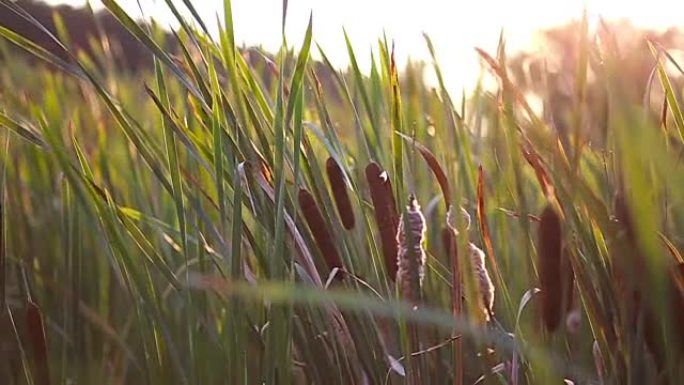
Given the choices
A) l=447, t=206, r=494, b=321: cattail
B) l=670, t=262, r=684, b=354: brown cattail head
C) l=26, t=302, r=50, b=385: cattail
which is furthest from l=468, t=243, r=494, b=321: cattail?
l=26, t=302, r=50, b=385: cattail

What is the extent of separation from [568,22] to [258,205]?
1.02ft

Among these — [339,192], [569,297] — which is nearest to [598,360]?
[569,297]

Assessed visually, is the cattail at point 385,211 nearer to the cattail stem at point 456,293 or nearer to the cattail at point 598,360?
the cattail stem at point 456,293

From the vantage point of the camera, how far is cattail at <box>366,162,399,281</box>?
621 mm

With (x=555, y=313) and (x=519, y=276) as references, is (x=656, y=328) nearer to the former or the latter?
(x=555, y=313)

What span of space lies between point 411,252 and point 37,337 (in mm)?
290

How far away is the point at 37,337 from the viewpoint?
0.73 m

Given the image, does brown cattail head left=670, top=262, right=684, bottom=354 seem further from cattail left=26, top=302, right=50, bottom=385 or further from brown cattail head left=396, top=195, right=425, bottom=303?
cattail left=26, top=302, right=50, bottom=385

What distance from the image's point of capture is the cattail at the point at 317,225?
0.68m

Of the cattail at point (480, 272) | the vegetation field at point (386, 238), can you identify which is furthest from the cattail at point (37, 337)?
the cattail at point (480, 272)

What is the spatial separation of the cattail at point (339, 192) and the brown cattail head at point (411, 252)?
7 cm

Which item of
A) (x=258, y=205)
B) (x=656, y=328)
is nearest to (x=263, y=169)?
(x=258, y=205)

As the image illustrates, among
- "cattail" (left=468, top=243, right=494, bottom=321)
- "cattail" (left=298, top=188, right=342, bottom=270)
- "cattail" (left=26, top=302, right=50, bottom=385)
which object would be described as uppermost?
"cattail" (left=298, top=188, right=342, bottom=270)

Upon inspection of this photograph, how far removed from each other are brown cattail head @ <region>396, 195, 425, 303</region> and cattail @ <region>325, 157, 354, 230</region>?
0.23 feet
